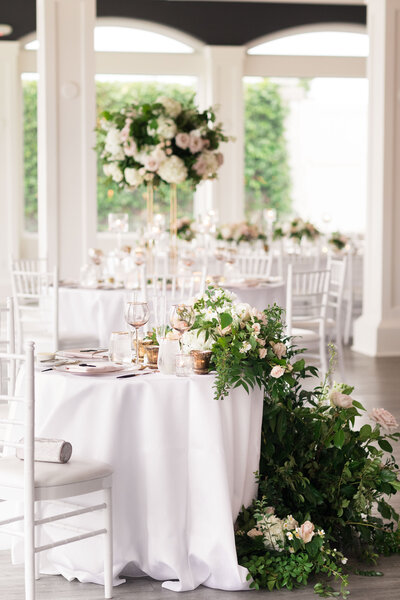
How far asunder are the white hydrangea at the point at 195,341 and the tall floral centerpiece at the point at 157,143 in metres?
3.16

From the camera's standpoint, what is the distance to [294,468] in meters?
3.73

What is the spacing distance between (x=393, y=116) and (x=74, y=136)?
3175 mm

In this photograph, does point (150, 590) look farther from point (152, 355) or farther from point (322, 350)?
point (322, 350)

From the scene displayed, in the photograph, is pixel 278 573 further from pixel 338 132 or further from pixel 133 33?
pixel 338 132

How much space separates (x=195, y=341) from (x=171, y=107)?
11.2 feet

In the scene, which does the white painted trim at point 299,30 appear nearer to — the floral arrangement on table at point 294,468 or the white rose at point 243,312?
the floral arrangement on table at point 294,468

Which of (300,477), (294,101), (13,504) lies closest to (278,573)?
(300,477)

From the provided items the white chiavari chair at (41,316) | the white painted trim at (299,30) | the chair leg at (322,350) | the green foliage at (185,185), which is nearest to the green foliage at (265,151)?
the green foliage at (185,185)

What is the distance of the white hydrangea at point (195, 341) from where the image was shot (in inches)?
140

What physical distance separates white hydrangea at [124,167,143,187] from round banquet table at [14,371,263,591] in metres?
3.35

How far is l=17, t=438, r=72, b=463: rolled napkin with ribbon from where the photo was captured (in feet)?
10.4

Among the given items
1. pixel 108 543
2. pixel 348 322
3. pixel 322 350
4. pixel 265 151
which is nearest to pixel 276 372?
pixel 108 543

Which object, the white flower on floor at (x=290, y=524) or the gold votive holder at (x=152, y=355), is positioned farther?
the gold votive holder at (x=152, y=355)

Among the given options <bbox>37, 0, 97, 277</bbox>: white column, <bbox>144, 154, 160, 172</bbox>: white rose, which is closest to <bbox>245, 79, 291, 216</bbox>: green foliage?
<bbox>37, 0, 97, 277</bbox>: white column
